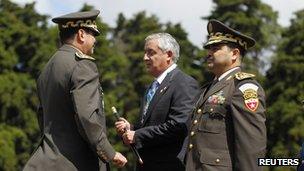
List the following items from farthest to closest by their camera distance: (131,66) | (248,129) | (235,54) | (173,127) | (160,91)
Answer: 1. (131,66)
2. (160,91)
3. (173,127)
4. (235,54)
5. (248,129)

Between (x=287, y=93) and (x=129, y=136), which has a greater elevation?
(x=129, y=136)

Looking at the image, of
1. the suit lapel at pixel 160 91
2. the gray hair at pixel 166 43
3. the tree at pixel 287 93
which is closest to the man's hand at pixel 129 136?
the suit lapel at pixel 160 91

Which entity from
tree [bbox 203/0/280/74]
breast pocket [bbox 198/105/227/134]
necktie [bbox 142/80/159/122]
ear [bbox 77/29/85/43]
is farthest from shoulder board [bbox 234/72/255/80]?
tree [bbox 203/0/280/74]

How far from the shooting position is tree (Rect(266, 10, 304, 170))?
2834 centimetres

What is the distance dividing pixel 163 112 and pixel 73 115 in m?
1.05

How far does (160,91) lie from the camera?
21.5ft

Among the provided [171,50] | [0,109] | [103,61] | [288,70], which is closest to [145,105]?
[171,50]

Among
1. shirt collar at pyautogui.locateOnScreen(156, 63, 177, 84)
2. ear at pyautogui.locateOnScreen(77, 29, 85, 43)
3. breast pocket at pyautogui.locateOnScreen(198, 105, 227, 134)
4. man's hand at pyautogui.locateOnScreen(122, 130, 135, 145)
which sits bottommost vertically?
man's hand at pyautogui.locateOnScreen(122, 130, 135, 145)

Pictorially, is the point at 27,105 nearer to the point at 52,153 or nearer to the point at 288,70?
the point at 288,70

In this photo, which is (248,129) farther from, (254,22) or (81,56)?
(254,22)

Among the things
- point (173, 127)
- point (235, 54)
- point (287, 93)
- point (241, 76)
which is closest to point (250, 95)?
point (241, 76)

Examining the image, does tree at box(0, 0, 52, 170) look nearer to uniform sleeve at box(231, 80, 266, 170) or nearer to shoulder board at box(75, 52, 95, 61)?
shoulder board at box(75, 52, 95, 61)

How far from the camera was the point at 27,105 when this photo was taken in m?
34.1

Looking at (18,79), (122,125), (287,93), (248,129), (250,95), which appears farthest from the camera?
(18,79)
